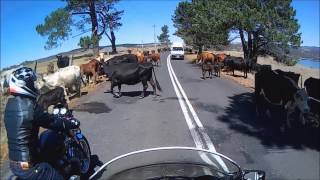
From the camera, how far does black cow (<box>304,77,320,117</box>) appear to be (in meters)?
12.4

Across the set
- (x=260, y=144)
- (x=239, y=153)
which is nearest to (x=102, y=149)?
(x=239, y=153)

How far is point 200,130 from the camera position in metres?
12.3

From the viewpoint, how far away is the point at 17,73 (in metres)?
4.97

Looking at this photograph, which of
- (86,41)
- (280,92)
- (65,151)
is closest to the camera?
(65,151)

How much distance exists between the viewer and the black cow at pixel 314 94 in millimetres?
12407

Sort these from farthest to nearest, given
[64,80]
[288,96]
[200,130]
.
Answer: [64,80], [288,96], [200,130]

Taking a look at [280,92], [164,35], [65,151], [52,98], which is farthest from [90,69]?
[164,35]

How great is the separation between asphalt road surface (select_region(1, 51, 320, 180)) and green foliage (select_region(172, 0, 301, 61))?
1368 centimetres

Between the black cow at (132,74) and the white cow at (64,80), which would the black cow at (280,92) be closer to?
the black cow at (132,74)

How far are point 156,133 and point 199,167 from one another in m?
8.07

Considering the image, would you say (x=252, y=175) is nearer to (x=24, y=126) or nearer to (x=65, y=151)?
(x=24, y=126)

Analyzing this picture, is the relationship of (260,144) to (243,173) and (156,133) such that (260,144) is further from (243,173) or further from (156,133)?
(243,173)

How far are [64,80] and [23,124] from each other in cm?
1522

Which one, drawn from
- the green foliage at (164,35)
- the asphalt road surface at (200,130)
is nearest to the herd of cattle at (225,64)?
the asphalt road surface at (200,130)
